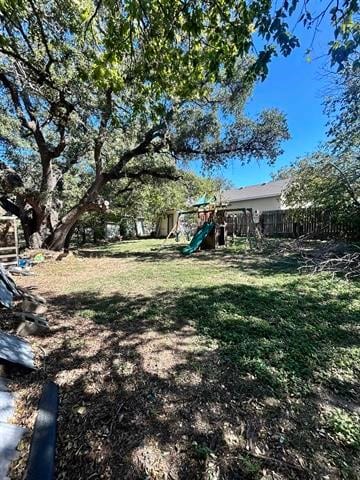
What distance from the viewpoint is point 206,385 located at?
79.0 inches

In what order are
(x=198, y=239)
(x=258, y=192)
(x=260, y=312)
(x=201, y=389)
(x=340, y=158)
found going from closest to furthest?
(x=201, y=389)
(x=260, y=312)
(x=340, y=158)
(x=198, y=239)
(x=258, y=192)

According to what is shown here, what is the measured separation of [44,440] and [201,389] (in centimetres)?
108

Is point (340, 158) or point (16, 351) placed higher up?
point (340, 158)

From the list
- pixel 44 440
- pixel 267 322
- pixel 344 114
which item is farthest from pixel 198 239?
pixel 44 440

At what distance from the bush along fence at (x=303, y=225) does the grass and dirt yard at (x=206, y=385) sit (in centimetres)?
404

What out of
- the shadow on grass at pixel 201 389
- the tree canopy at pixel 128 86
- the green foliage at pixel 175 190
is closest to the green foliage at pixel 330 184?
the tree canopy at pixel 128 86

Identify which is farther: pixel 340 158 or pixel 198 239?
pixel 198 239

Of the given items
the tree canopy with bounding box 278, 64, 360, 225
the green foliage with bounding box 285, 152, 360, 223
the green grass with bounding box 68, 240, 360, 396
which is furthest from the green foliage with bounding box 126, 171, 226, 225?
the green grass with bounding box 68, 240, 360, 396

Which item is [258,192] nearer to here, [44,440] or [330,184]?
[330,184]

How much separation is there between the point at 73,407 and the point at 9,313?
2166mm

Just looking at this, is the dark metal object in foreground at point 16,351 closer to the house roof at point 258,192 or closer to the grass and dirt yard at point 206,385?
the grass and dirt yard at point 206,385

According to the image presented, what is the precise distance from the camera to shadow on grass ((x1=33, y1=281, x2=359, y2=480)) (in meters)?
1.40

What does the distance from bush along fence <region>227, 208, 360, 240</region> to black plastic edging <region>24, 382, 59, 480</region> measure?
25.1 feet

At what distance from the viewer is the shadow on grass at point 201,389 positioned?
55.3 inches
